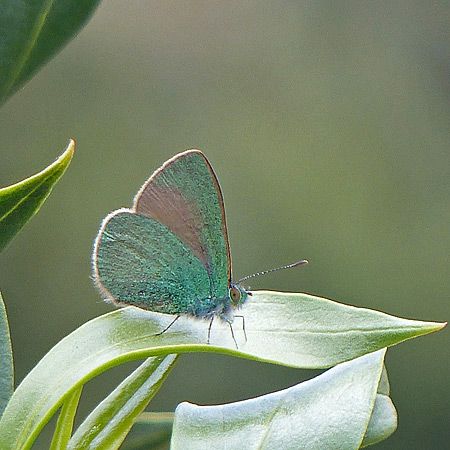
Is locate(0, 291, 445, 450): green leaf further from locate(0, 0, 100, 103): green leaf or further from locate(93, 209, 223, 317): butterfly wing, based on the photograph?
locate(0, 0, 100, 103): green leaf

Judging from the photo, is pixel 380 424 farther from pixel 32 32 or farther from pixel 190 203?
pixel 32 32

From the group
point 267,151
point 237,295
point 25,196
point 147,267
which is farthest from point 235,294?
point 267,151

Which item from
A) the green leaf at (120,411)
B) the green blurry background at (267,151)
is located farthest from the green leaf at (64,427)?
the green blurry background at (267,151)

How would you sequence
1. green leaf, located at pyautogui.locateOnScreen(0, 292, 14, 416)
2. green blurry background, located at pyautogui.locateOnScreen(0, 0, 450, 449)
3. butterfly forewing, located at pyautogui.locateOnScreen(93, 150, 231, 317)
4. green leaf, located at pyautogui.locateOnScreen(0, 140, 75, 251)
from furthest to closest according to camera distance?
green blurry background, located at pyautogui.locateOnScreen(0, 0, 450, 449)
butterfly forewing, located at pyautogui.locateOnScreen(93, 150, 231, 317)
green leaf, located at pyautogui.locateOnScreen(0, 292, 14, 416)
green leaf, located at pyautogui.locateOnScreen(0, 140, 75, 251)

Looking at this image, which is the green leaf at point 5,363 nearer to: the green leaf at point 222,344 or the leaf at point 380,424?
the green leaf at point 222,344

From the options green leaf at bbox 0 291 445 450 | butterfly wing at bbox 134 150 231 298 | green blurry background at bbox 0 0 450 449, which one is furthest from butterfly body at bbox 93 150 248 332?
green blurry background at bbox 0 0 450 449

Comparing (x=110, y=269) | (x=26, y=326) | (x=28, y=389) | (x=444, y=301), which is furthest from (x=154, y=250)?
(x=444, y=301)
